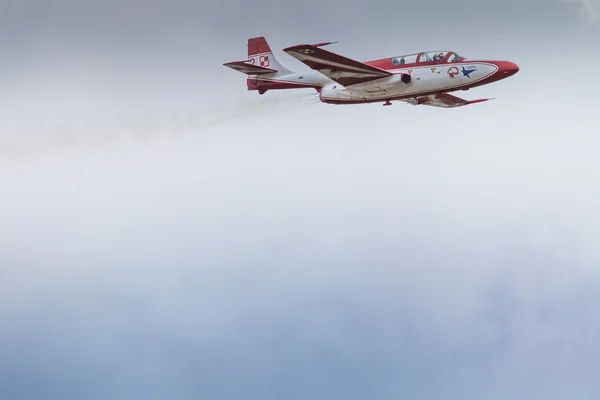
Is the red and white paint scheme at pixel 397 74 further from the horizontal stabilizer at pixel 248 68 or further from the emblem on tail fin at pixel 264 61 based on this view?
the emblem on tail fin at pixel 264 61

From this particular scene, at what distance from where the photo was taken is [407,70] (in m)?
65.1

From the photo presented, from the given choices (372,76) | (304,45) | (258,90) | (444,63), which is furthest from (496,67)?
(258,90)

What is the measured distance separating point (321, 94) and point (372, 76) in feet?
12.3

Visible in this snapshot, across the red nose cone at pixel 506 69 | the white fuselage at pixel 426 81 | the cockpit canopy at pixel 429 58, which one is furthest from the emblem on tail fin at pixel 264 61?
the red nose cone at pixel 506 69

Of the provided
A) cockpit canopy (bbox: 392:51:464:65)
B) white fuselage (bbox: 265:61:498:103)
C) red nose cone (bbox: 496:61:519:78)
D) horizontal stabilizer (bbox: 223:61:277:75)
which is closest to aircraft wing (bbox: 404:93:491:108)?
white fuselage (bbox: 265:61:498:103)

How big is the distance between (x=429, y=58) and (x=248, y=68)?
1199 centimetres

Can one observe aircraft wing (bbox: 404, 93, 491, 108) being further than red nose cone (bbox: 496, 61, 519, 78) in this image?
Yes

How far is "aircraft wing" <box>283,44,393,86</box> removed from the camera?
63.9m

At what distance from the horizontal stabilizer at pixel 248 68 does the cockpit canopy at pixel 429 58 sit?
31.2ft

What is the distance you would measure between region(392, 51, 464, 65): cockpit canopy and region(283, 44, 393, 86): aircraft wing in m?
1.41

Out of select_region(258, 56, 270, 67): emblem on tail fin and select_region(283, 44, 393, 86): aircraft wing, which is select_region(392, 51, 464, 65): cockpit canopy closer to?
select_region(283, 44, 393, 86): aircraft wing

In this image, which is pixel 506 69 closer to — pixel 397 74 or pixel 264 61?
pixel 397 74

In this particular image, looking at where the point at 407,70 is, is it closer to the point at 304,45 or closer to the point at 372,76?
the point at 372,76

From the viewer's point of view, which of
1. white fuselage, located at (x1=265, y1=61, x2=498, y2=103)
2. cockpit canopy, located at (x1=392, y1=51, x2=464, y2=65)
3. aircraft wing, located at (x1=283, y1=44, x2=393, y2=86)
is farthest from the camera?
cockpit canopy, located at (x1=392, y1=51, x2=464, y2=65)
